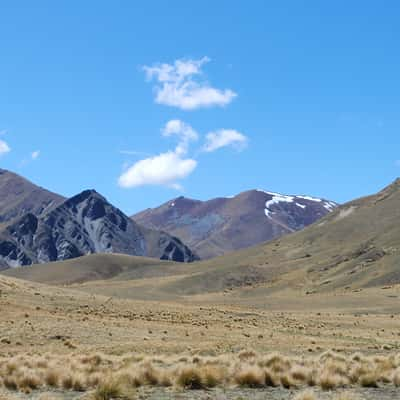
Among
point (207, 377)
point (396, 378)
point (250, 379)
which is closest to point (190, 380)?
point (207, 377)

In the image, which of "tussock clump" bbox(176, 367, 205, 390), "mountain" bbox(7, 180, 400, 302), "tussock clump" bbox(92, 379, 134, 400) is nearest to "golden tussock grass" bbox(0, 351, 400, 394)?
"tussock clump" bbox(176, 367, 205, 390)

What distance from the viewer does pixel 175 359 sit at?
23484 mm

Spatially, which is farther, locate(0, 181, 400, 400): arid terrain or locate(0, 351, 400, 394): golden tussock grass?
locate(0, 351, 400, 394): golden tussock grass

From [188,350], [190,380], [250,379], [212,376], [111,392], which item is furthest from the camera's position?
[188,350]

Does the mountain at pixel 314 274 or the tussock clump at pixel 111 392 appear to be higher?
the mountain at pixel 314 274

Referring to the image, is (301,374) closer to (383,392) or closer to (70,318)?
(383,392)

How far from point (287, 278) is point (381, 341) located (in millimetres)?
126819

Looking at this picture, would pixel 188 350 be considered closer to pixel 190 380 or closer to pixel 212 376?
pixel 212 376

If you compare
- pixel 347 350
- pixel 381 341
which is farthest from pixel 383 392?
pixel 381 341

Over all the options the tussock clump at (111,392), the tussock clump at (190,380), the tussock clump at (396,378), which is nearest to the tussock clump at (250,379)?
the tussock clump at (190,380)

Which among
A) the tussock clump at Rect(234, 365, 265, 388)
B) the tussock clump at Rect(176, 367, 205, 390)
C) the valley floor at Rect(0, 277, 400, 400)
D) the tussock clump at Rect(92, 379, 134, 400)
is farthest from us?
the tussock clump at Rect(234, 365, 265, 388)

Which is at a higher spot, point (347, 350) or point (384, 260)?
point (384, 260)

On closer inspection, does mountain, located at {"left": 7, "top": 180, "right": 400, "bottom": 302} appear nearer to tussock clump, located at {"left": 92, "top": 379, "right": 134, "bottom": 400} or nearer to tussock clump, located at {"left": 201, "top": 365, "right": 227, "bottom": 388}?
tussock clump, located at {"left": 201, "top": 365, "right": 227, "bottom": 388}

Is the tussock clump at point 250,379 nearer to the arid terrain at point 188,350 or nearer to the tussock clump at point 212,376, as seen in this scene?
the arid terrain at point 188,350
